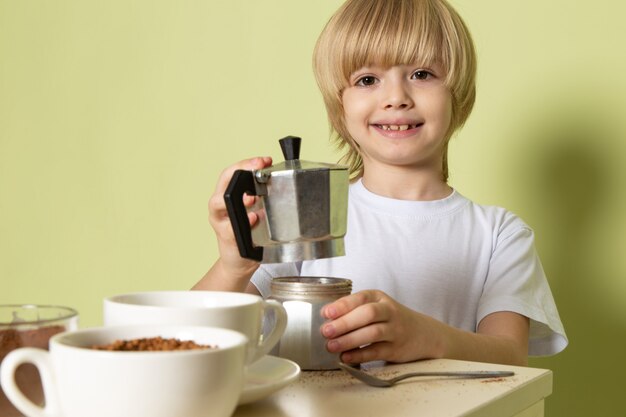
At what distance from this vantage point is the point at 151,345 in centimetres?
54

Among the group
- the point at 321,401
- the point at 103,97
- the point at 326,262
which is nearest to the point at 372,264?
the point at 326,262

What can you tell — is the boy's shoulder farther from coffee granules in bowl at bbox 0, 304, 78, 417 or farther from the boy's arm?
coffee granules in bowl at bbox 0, 304, 78, 417

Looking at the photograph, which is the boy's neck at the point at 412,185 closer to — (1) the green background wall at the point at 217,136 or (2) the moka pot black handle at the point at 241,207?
(1) the green background wall at the point at 217,136

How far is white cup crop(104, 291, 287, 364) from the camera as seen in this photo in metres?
0.58

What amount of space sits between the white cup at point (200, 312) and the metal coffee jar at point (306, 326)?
0.33ft

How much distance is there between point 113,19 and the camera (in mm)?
2014

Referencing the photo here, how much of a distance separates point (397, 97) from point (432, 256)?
9.7 inches

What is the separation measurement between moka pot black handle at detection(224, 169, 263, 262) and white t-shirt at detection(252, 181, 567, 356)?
47cm

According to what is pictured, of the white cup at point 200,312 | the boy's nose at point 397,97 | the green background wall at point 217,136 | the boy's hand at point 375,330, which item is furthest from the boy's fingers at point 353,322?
the green background wall at point 217,136

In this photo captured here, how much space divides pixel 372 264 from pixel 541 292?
254mm

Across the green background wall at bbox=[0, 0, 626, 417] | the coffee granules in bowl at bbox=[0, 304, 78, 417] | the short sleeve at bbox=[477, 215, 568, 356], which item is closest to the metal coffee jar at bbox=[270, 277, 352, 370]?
the coffee granules in bowl at bbox=[0, 304, 78, 417]

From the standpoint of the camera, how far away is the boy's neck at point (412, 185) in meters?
1.32

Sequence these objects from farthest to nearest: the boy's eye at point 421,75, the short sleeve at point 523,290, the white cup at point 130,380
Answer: the boy's eye at point 421,75 < the short sleeve at point 523,290 < the white cup at point 130,380

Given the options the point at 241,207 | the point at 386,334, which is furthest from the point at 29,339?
the point at 386,334
